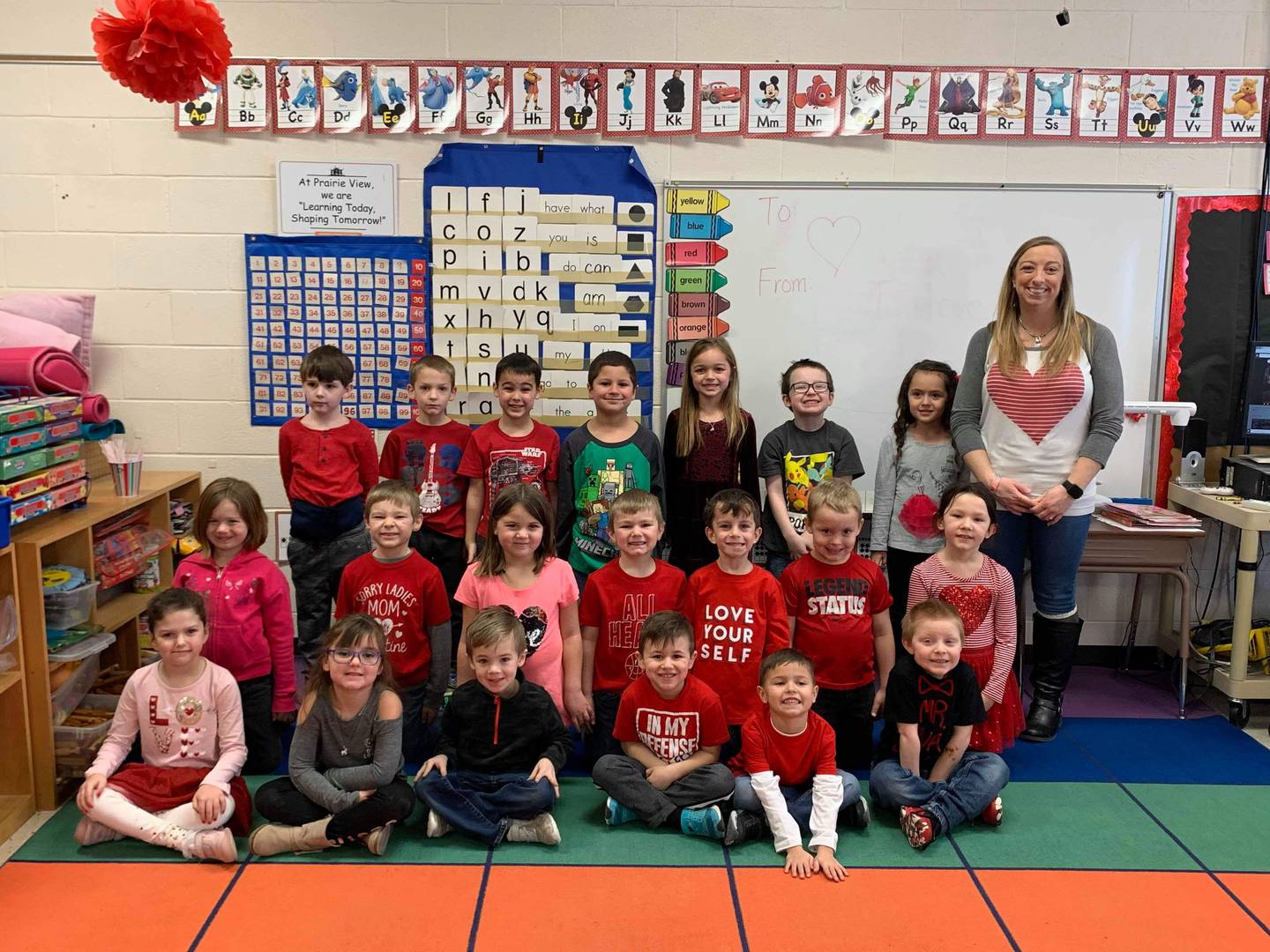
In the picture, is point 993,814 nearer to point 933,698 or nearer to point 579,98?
point 933,698

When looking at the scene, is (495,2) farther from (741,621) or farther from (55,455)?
(741,621)

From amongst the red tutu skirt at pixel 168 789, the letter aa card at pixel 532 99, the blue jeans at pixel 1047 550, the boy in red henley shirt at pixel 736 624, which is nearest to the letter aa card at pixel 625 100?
the letter aa card at pixel 532 99

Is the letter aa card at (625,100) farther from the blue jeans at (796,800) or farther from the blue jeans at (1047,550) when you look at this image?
the blue jeans at (796,800)

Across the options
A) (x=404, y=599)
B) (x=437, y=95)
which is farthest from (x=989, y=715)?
(x=437, y=95)

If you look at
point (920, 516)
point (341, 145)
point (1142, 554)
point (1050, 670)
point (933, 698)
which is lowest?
point (1050, 670)

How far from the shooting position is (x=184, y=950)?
2.05 m

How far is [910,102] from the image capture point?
11.8 ft

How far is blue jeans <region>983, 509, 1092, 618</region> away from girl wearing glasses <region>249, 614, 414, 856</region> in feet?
6.24

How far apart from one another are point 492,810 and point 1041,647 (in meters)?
1.85

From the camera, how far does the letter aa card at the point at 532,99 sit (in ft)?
11.8

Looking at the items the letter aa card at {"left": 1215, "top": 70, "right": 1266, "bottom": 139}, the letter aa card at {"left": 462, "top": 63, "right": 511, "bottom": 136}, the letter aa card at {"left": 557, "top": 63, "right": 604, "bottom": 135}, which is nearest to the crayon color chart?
the letter aa card at {"left": 557, "top": 63, "right": 604, "bottom": 135}

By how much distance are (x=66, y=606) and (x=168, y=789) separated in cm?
71

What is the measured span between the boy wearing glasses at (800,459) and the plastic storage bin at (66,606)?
2.06m

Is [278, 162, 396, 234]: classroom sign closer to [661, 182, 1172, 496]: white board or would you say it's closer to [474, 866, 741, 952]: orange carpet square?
[661, 182, 1172, 496]: white board
